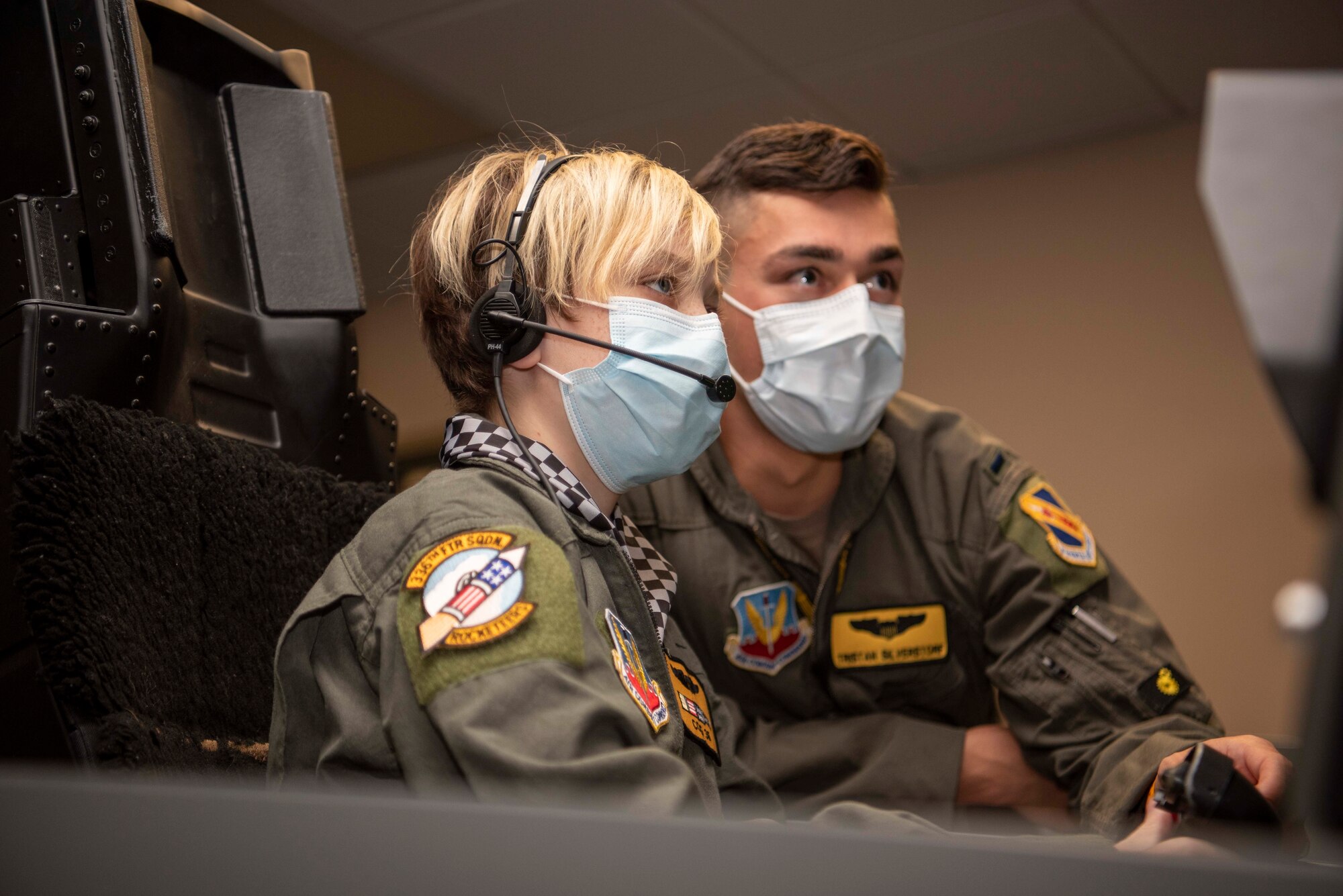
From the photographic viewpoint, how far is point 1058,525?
1439 millimetres

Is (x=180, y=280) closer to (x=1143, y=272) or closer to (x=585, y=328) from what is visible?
(x=585, y=328)

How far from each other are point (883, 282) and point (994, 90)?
70.3 inches

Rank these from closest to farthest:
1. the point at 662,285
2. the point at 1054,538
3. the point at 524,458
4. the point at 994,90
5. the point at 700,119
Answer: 1. the point at 524,458
2. the point at 662,285
3. the point at 1054,538
4. the point at 994,90
5. the point at 700,119

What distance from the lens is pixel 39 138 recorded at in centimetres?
92

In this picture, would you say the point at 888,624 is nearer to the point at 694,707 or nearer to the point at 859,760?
the point at 859,760

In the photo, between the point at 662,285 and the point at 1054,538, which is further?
the point at 1054,538

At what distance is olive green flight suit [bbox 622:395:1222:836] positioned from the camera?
52.4 inches

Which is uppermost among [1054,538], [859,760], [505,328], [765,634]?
[505,328]

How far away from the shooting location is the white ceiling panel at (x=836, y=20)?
2641 mm

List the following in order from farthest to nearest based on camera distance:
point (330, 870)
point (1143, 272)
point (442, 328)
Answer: point (1143, 272)
point (442, 328)
point (330, 870)

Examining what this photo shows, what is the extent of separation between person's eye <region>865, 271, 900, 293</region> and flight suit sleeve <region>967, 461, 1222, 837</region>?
32 cm

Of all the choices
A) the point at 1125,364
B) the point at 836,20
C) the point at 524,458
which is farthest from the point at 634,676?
the point at 1125,364

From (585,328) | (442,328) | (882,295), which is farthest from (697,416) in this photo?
(882,295)

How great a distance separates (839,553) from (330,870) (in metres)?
1.13
